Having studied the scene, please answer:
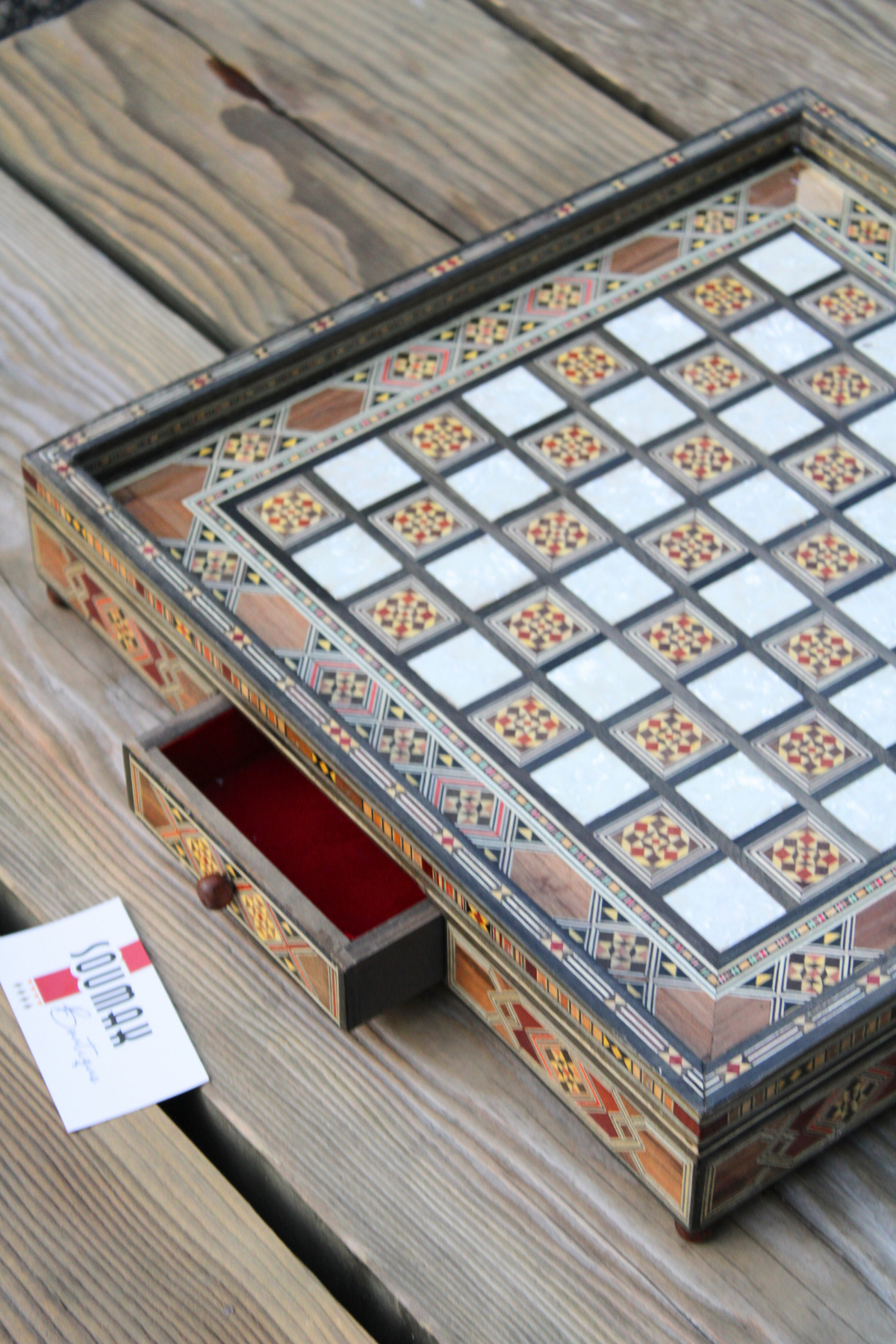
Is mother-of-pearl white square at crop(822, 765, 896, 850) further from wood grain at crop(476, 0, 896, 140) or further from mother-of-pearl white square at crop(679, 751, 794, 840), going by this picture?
wood grain at crop(476, 0, 896, 140)

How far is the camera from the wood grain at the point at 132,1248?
1.39 metres

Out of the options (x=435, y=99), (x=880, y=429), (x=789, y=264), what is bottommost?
(x=880, y=429)

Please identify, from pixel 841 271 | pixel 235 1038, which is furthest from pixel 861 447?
pixel 235 1038

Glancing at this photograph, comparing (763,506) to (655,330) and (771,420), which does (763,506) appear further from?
(655,330)

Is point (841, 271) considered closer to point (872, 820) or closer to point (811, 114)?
point (811, 114)

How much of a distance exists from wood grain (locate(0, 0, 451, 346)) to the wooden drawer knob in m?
0.80

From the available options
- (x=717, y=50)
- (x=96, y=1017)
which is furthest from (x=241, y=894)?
(x=717, y=50)

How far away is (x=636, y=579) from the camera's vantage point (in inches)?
65.7

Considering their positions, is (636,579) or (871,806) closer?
(871,806)

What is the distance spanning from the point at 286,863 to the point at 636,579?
1.34ft

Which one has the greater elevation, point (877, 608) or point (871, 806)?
point (877, 608)

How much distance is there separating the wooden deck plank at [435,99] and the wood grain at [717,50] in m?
0.04

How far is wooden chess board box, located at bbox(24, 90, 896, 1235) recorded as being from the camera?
4.58ft

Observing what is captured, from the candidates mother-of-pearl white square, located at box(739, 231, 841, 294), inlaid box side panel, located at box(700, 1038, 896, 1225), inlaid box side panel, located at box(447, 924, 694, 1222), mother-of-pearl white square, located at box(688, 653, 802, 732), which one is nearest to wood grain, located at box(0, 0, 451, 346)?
mother-of-pearl white square, located at box(739, 231, 841, 294)
